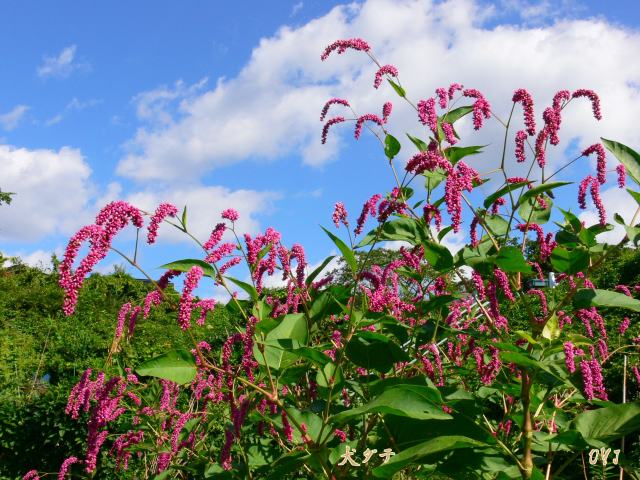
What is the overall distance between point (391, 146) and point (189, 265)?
3.24 ft

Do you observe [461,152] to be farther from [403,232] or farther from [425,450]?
[425,450]

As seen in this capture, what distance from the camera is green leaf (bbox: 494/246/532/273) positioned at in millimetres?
2020

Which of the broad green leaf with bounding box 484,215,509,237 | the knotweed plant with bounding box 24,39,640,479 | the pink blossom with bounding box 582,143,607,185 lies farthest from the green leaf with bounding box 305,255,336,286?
the pink blossom with bounding box 582,143,607,185

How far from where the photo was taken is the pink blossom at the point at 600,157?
7.88 feet

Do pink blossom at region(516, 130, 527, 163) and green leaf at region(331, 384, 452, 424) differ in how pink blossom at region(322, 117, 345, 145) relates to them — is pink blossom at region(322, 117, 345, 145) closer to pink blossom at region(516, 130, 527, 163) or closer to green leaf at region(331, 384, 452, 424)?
pink blossom at region(516, 130, 527, 163)

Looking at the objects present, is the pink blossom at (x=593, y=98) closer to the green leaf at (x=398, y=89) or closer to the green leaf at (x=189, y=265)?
the green leaf at (x=398, y=89)

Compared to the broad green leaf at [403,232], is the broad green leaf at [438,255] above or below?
below

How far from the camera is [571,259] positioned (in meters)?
2.13

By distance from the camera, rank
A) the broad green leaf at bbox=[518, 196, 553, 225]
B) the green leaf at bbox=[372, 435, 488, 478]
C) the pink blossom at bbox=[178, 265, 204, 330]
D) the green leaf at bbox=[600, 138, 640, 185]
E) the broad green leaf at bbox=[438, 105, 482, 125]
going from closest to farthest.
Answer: the green leaf at bbox=[372, 435, 488, 478]
the pink blossom at bbox=[178, 265, 204, 330]
the green leaf at bbox=[600, 138, 640, 185]
the broad green leaf at bbox=[518, 196, 553, 225]
the broad green leaf at bbox=[438, 105, 482, 125]

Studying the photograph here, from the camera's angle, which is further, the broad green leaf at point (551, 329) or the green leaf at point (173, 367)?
the broad green leaf at point (551, 329)

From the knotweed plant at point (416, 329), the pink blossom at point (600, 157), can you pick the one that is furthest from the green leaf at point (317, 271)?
the pink blossom at point (600, 157)

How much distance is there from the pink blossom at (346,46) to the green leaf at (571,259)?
141 cm

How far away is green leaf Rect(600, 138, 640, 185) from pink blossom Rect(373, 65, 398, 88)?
110cm

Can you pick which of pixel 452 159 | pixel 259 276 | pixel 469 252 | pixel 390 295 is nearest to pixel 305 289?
pixel 259 276
